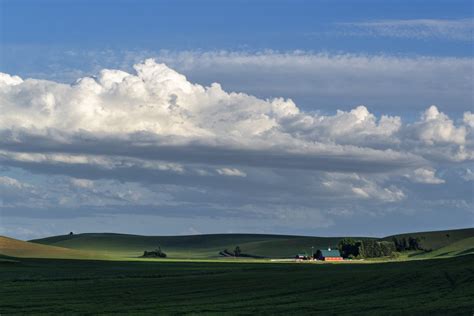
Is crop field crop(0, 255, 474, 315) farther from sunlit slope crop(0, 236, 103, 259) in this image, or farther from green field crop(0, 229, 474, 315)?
sunlit slope crop(0, 236, 103, 259)

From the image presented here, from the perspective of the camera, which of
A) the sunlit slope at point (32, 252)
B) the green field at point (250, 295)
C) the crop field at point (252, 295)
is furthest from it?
the sunlit slope at point (32, 252)

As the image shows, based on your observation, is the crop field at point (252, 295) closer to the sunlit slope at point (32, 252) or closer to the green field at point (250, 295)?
the green field at point (250, 295)

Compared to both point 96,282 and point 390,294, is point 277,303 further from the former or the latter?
point 96,282

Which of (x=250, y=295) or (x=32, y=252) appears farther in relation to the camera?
(x=32, y=252)

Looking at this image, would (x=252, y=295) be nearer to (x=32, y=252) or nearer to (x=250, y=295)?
(x=250, y=295)

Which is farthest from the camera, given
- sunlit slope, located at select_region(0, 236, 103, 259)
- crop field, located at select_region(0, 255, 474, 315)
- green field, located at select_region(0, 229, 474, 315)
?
sunlit slope, located at select_region(0, 236, 103, 259)

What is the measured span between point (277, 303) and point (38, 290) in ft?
82.7

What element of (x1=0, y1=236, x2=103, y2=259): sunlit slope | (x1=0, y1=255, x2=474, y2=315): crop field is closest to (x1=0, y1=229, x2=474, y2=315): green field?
(x1=0, y1=255, x2=474, y2=315): crop field

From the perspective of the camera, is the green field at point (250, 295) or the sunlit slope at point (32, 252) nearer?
the green field at point (250, 295)

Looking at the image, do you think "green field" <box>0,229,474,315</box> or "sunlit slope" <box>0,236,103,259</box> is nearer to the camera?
"green field" <box>0,229,474,315</box>

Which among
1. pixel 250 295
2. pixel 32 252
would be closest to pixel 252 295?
pixel 250 295

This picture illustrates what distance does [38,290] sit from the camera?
253ft

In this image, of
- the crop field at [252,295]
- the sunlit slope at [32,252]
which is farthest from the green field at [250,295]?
the sunlit slope at [32,252]

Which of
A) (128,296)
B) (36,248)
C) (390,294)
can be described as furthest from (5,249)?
(390,294)
